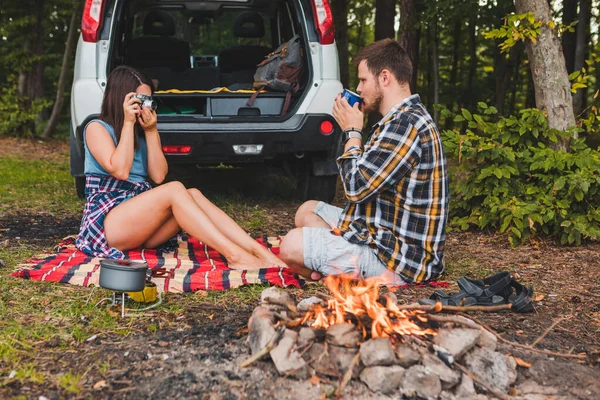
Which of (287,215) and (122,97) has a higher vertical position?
(122,97)

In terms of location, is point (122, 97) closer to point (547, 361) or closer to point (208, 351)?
point (208, 351)

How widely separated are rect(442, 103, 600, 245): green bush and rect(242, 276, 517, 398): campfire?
237cm

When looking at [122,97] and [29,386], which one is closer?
[29,386]

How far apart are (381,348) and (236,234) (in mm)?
1860

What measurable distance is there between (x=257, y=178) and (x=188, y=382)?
592cm

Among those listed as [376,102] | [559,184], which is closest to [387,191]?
[376,102]

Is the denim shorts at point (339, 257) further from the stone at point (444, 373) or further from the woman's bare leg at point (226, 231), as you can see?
the stone at point (444, 373)

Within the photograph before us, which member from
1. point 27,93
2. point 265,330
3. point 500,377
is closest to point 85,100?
point 265,330

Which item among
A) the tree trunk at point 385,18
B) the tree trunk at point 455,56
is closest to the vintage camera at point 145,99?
the tree trunk at point 385,18

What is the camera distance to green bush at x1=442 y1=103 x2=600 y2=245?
4.55m

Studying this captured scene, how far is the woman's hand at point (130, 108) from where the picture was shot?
3.80 metres

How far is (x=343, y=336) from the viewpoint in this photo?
7.52 ft

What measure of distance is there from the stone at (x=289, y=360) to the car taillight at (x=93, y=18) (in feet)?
11.1

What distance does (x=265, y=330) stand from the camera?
2355mm
